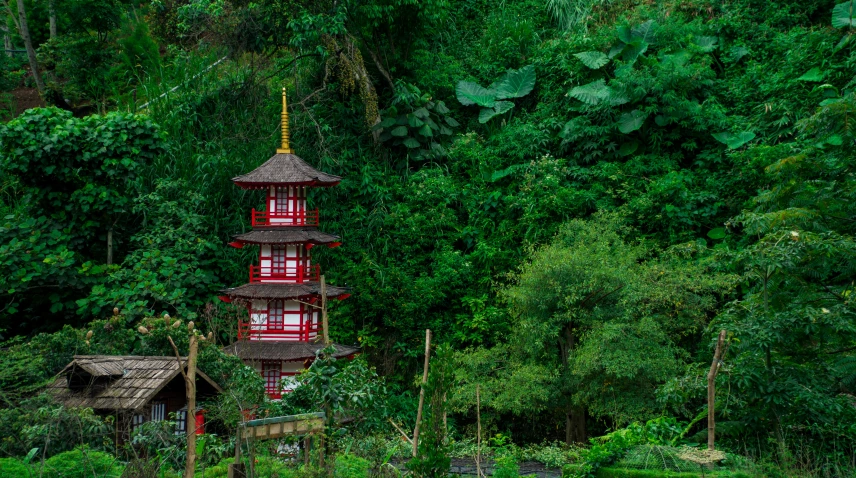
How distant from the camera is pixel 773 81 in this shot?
58.7ft

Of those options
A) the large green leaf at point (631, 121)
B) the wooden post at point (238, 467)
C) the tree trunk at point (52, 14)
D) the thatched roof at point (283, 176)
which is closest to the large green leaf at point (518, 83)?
the large green leaf at point (631, 121)

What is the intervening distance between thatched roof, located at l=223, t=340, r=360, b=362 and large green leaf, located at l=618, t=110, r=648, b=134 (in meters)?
9.14

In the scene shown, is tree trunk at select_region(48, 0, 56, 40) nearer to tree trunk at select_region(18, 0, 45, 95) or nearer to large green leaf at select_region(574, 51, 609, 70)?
tree trunk at select_region(18, 0, 45, 95)

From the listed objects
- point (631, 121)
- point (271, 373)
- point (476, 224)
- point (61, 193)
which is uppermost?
point (631, 121)

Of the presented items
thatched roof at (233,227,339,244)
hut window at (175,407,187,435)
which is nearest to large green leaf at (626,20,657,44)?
thatched roof at (233,227,339,244)

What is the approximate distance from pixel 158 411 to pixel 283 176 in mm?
4468

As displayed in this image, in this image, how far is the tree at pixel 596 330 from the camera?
1264cm

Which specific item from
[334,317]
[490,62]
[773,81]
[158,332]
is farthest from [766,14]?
[158,332]

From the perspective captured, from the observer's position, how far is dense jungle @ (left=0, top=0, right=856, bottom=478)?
1000 centimetres

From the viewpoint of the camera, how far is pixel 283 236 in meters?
13.2

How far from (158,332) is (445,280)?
650cm

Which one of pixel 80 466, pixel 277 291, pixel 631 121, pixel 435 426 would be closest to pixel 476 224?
pixel 631 121

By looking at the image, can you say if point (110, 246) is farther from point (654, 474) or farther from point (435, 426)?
point (654, 474)

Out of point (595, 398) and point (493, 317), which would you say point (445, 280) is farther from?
point (595, 398)
